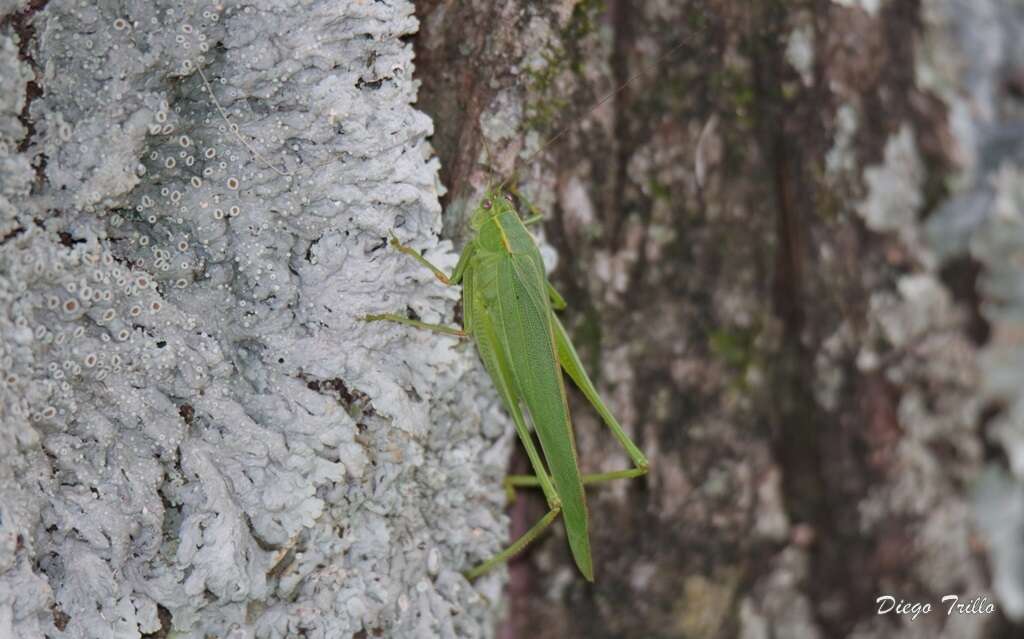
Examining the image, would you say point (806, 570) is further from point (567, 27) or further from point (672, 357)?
point (567, 27)

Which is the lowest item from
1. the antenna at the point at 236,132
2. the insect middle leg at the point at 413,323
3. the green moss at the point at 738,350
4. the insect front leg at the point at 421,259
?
the green moss at the point at 738,350

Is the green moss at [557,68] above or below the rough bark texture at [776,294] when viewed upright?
above

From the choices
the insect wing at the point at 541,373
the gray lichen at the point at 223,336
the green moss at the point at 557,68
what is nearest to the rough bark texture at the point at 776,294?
the green moss at the point at 557,68

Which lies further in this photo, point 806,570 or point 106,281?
point 806,570

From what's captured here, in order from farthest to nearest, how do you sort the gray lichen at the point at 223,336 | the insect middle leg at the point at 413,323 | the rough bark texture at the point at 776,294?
the rough bark texture at the point at 776,294, the insect middle leg at the point at 413,323, the gray lichen at the point at 223,336

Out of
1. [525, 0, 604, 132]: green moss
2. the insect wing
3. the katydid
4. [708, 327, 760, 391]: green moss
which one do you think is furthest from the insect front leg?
[708, 327, 760, 391]: green moss

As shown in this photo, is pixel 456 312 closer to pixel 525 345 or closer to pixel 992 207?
pixel 525 345

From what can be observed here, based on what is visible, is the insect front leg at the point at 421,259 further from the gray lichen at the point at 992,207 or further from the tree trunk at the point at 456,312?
the gray lichen at the point at 992,207

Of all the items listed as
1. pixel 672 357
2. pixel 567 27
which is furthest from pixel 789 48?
pixel 672 357
